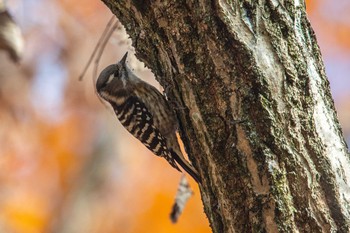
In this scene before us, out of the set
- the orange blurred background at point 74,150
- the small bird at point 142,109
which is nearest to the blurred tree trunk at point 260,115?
the small bird at point 142,109

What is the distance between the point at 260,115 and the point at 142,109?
1793 mm

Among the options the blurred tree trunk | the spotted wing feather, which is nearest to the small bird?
the spotted wing feather

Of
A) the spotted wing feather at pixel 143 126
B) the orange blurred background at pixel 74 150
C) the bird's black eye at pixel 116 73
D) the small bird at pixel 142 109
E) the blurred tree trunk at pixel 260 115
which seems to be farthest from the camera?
the orange blurred background at pixel 74 150

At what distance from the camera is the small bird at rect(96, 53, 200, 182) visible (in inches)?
149

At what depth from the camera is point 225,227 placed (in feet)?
8.00

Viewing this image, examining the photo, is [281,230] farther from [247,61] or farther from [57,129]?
[57,129]

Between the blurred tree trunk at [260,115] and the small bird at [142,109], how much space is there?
1079mm

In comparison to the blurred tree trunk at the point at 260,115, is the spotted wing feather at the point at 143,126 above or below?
below

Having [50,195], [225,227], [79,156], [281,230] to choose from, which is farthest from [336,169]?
[50,195]

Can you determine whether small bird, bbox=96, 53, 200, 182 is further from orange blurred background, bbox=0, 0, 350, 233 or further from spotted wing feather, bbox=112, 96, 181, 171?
orange blurred background, bbox=0, 0, 350, 233

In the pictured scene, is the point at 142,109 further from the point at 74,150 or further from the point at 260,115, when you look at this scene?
the point at 74,150

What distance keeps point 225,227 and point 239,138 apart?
0.39 metres

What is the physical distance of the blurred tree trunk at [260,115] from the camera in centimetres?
232

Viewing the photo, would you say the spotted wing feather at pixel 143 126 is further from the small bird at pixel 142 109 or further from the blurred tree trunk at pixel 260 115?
the blurred tree trunk at pixel 260 115
